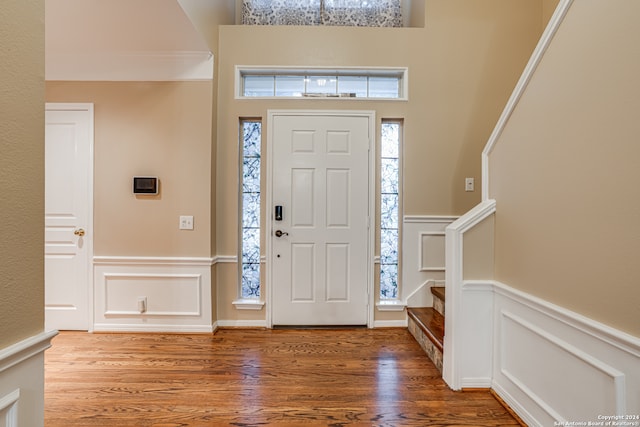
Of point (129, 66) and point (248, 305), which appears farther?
point (248, 305)

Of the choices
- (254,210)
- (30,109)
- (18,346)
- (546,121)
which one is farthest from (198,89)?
(546,121)

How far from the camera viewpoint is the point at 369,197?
9.61 ft

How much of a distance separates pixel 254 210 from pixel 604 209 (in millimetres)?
2499

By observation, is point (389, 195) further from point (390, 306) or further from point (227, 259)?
point (227, 259)

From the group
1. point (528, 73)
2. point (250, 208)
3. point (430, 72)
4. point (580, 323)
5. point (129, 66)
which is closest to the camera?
point (580, 323)

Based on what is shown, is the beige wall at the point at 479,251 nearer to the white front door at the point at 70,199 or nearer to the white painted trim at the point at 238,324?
the white painted trim at the point at 238,324

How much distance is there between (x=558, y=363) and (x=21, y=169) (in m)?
2.22

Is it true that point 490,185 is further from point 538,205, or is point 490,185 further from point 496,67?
point 496,67

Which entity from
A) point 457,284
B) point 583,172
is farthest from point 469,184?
point 583,172

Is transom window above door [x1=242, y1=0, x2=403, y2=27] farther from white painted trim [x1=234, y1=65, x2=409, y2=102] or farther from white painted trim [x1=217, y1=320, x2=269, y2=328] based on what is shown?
white painted trim [x1=217, y1=320, x2=269, y2=328]

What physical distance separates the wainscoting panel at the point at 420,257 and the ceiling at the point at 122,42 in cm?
235

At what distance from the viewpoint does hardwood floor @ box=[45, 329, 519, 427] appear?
1717mm

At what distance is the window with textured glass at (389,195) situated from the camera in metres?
3.00

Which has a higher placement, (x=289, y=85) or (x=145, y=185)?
(x=289, y=85)
